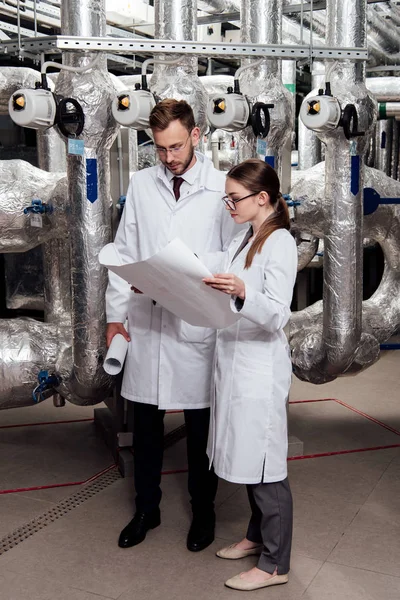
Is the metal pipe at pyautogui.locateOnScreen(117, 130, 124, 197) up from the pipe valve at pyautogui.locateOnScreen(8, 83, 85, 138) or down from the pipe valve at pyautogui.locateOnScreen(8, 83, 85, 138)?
down

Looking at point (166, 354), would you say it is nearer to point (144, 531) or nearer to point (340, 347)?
point (144, 531)

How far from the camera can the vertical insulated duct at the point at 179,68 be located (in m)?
2.46

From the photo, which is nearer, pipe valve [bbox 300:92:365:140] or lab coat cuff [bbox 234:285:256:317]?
lab coat cuff [bbox 234:285:256:317]

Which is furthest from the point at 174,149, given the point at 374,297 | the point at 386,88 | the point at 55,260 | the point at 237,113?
the point at 386,88

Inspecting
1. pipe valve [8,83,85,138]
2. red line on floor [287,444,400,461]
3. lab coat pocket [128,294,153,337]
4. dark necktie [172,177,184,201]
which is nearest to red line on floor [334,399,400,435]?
red line on floor [287,444,400,461]

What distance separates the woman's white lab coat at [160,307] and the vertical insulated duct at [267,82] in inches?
22.8

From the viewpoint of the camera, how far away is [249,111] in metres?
2.54

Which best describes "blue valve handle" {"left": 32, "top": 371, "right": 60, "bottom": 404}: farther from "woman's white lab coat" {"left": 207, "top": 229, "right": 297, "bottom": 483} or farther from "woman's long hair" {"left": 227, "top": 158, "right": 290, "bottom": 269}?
"woman's long hair" {"left": 227, "top": 158, "right": 290, "bottom": 269}

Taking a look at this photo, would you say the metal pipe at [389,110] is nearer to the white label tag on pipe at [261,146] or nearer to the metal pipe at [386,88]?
the metal pipe at [386,88]

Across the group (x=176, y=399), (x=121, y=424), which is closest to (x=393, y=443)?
(x=121, y=424)

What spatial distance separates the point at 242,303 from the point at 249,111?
1053 millimetres

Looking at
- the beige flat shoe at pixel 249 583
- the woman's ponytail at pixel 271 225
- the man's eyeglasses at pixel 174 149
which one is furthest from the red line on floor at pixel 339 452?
the man's eyeglasses at pixel 174 149

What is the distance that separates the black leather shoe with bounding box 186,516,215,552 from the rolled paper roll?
0.53m

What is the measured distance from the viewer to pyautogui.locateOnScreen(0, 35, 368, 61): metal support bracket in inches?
89.3
